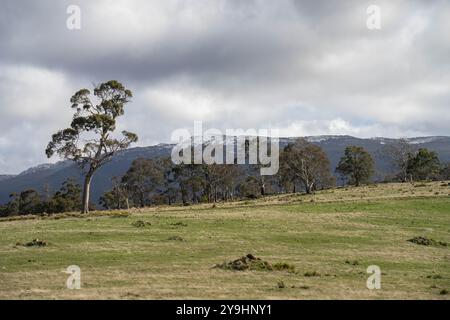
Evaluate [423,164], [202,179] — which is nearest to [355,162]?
[423,164]

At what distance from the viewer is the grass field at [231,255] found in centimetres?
1698

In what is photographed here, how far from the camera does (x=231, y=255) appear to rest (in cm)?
2533

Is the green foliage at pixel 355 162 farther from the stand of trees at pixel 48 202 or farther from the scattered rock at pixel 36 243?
the scattered rock at pixel 36 243

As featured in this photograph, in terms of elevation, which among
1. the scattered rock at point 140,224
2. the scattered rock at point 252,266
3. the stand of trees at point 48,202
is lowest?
the stand of trees at point 48,202

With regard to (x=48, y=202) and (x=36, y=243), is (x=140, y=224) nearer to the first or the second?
(x=36, y=243)

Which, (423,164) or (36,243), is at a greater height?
(423,164)

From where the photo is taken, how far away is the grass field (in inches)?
669

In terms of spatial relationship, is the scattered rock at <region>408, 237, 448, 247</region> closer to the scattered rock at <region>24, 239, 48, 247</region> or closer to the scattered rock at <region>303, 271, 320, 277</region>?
the scattered rock at <region>303, 271, 320, 277</region>

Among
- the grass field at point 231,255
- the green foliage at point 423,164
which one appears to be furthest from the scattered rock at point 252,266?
the green foliage at point 423,164

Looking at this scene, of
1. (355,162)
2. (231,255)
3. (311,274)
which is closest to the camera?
(311,274)

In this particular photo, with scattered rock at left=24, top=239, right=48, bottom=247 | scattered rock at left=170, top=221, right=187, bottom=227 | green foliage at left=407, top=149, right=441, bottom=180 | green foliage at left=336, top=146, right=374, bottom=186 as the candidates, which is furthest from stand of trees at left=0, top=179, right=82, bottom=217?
scattered rock at left=24, top=239, right=48, bottom=247

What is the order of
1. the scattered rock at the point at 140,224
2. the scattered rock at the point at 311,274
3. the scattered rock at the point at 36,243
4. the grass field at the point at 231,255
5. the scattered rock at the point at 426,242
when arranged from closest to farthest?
the grass field at the point at 231,255
the scattered rock at the point at 311,274
the scattered rock at the point at 36,243
the scattered rock at the point at 426,242
the scattered rock at the point at 140,224

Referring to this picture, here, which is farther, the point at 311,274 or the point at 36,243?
the point at 36,243
